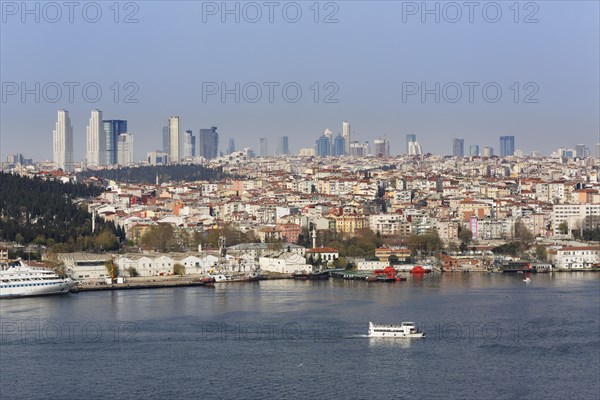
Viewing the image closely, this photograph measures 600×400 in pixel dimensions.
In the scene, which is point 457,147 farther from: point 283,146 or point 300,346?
point 300,346

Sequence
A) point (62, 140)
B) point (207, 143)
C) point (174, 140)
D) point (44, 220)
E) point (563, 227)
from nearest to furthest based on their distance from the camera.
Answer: point (44, 220)
point (563, 227)
point (62, 140)
point (174, 140)
point (207, 143)

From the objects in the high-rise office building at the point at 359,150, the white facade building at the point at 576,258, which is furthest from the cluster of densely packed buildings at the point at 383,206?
the high-rise office building at the point at 359,150

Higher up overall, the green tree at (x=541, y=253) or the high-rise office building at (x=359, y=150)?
the high-rise office building at (x=359, y=150)

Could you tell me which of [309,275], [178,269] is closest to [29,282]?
[178,269]

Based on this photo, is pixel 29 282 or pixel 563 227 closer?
pixel 29 282

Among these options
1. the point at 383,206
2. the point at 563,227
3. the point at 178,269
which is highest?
the point at 383,206

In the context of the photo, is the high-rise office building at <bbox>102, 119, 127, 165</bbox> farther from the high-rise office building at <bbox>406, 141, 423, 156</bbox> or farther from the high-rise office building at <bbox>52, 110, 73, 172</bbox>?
the high-rise office building at <bbox>406, 141, 423, 156</bbox>

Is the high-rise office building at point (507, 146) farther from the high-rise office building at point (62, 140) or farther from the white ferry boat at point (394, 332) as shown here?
the white ferry boat at point (394, 332)
